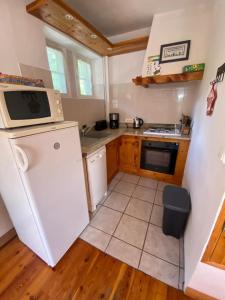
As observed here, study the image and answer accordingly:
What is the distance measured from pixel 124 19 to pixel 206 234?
270 cm

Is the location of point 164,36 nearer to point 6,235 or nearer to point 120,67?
point 120,67

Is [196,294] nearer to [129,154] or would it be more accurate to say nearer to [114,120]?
[129,154]

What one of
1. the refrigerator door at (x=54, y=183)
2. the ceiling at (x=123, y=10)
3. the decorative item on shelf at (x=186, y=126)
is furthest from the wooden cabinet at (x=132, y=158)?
the ceiling at (x=123, y=10)

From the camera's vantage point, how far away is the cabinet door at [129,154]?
7.64 feet

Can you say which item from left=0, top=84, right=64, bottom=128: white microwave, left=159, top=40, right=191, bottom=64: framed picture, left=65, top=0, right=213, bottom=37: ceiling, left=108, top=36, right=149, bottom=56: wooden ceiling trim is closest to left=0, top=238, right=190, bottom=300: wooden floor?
left=0, top=84, right=64, bottom=128: white microwave

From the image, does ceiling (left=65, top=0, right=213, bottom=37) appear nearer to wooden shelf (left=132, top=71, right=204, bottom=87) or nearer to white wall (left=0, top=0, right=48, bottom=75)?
white wall (left=0, top=0, right=48, bottom=75)

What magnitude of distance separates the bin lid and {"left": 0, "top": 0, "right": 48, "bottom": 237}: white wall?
171 cm

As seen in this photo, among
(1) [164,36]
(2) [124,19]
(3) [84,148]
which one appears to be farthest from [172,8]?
A: (3) [84,148]

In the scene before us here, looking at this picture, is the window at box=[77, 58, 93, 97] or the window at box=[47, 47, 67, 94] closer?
the window at box=[47, 47, 67, 94]

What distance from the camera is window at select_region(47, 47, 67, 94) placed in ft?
5.57

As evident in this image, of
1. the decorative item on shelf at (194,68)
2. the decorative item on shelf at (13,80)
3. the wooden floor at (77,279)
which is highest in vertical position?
the decorative item on shelf at (194,68)

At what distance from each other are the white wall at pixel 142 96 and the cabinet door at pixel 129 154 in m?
0.63

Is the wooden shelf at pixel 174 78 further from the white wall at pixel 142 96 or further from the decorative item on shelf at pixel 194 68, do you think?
the white wall at pixel 142 96

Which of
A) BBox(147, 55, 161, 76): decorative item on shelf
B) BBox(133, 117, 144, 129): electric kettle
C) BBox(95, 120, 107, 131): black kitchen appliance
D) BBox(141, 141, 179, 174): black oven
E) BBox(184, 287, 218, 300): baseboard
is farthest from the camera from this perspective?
BBox(133, 117, 144, 129): electric kettle
